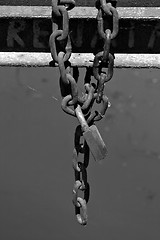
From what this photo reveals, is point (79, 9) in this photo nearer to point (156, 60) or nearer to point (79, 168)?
point (156, 60)

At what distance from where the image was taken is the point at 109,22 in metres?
1.11

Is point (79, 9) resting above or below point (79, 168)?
above

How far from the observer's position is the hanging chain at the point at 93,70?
1.08m

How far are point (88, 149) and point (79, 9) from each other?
1.03ft

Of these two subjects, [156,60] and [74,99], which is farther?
[156,60]

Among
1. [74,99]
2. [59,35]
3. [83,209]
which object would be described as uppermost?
[59,35]

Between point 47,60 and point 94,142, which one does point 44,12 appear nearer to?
point 47,60

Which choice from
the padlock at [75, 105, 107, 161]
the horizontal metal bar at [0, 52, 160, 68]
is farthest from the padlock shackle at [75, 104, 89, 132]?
the horizontal metal bar at [0, 52, 160, 68]

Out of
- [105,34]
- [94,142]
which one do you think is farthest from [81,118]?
[105,34]

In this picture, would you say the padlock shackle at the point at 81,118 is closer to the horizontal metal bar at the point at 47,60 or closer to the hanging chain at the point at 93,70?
the hanging chain at the point at 93,70

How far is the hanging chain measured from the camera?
1.08 metres

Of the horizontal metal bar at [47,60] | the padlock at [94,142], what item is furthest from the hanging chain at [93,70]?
the horizontal metal bar at [47,60]

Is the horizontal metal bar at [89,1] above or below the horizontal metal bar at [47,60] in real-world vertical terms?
above

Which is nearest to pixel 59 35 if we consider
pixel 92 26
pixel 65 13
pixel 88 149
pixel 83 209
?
pixel 65 13
